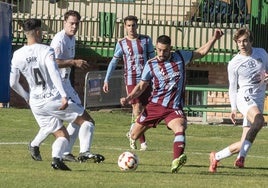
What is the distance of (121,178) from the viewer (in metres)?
14.0

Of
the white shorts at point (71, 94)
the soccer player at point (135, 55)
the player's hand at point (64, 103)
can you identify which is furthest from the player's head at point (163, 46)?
the soccer player at point (135, 55)

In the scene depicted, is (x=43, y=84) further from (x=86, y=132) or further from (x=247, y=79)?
(x=247, y=79)

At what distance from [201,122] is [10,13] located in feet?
18.0

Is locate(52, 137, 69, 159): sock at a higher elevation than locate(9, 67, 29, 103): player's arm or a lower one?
lower

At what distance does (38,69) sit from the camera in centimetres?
1492

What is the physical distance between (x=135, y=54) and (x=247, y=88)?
3915mm

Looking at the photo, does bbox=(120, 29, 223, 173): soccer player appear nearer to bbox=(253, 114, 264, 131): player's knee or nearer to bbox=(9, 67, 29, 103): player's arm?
bbox=(253, 114, 264, 131): player's knee

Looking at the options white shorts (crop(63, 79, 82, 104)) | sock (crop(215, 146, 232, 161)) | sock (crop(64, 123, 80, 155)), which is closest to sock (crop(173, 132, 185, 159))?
sock (crop(215, 146, 232, 161))

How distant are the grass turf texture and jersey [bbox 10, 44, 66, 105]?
0.97 meters

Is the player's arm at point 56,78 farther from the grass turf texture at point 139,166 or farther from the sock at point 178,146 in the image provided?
the sock at point 178,146

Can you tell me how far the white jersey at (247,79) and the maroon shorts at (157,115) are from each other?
0.89 m

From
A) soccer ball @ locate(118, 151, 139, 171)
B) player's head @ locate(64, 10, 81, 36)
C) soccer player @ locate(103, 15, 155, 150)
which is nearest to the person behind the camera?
soccer ball @ locate(118, 151, 139, 171)

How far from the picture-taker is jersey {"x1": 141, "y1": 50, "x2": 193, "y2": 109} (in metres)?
15.7

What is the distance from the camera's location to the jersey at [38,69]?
1479 cm
